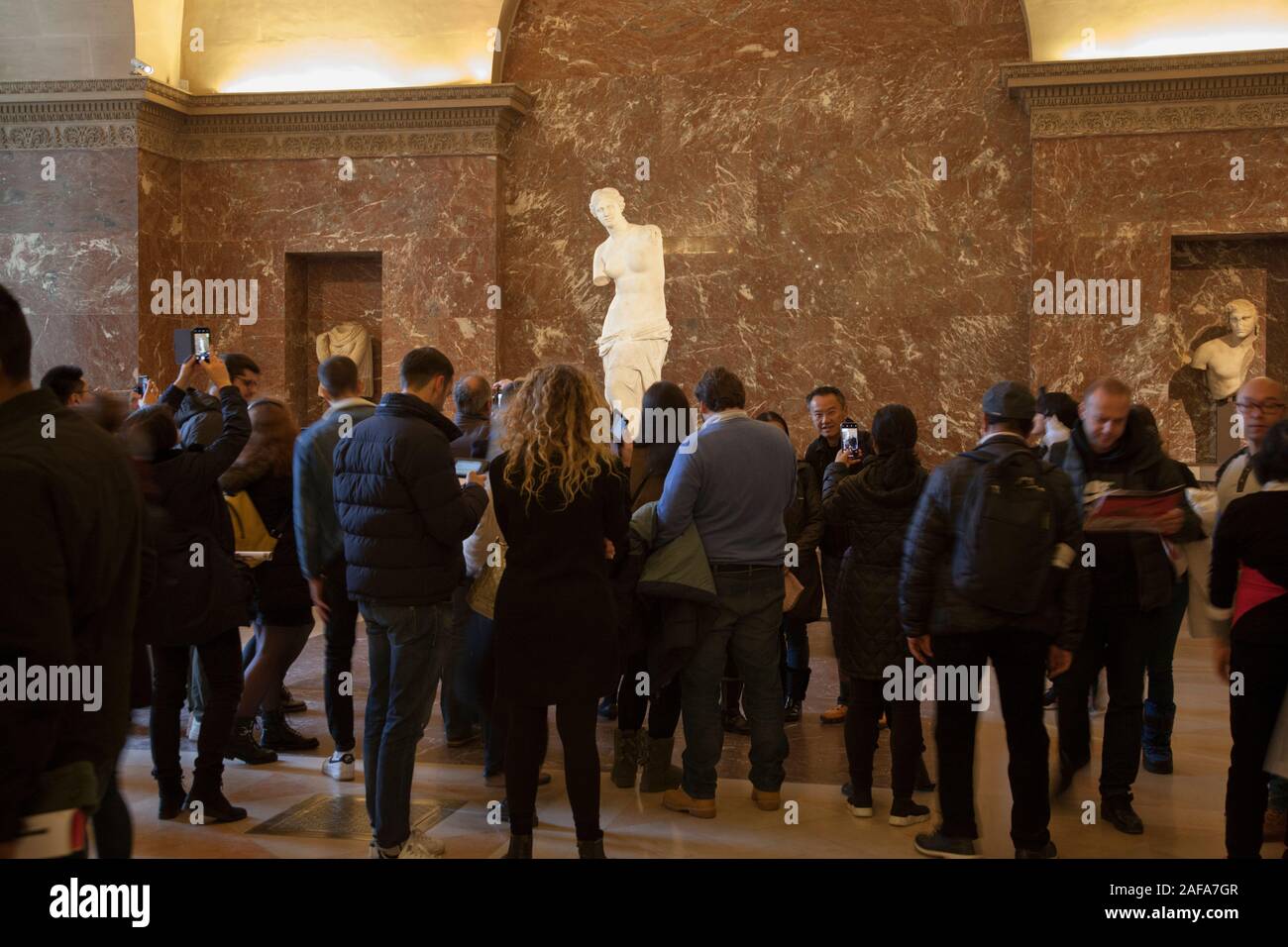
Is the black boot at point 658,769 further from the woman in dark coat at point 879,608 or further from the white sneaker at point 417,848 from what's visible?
the white sneaker at point 417,848

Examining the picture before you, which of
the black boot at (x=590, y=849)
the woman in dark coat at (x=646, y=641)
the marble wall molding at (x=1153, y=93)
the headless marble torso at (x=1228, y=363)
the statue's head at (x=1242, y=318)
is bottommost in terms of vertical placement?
the black boot at (x=590, y=849)

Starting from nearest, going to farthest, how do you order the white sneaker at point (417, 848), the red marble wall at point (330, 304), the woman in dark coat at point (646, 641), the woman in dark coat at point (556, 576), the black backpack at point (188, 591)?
the woman in dark coat at point (556, 576)
the white sneaker at point (417, 848)
the black backpack at point (188, 591)
the woman in dark coat at point (646, 641)
the red marble wall at point (330, 304)

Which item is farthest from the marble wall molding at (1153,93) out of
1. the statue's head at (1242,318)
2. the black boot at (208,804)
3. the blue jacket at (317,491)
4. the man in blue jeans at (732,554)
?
the black boot at (208,804)

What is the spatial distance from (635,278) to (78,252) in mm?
5871

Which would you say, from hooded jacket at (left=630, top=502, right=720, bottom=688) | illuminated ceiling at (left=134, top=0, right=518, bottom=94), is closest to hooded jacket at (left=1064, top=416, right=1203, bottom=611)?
hooded jacket at (left=630, top=502, right=720, bottom=688)

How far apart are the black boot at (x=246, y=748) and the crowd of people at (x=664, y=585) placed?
1cm

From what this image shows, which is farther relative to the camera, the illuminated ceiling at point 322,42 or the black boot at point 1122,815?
the illuminated ceiling at point 322,42

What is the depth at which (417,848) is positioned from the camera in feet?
13.3

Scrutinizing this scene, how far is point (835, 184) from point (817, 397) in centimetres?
662

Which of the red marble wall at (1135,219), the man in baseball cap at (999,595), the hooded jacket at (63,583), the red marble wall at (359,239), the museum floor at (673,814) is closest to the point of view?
the hooded jacket at (63,583)

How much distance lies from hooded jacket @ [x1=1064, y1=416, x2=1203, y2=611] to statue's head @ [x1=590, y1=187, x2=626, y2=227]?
6950 millimetres

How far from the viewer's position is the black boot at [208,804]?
4457 millimetres

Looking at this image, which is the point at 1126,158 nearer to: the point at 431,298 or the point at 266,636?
the point at 431,298

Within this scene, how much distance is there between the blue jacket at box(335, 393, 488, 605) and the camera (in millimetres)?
3865
